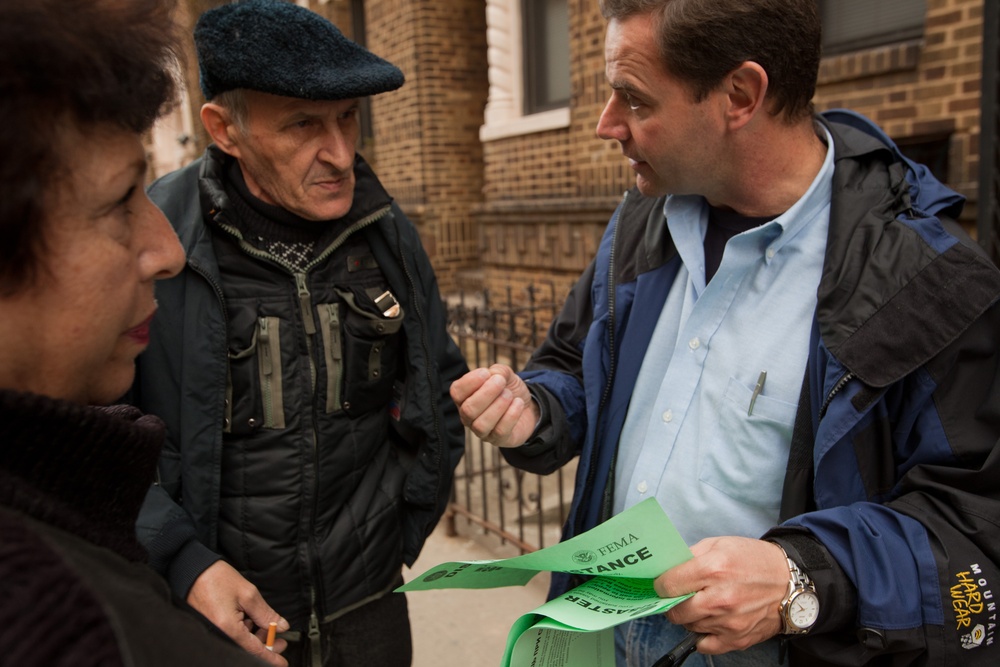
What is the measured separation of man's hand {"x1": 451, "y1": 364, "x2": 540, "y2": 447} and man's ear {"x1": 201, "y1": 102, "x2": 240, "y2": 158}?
90cm

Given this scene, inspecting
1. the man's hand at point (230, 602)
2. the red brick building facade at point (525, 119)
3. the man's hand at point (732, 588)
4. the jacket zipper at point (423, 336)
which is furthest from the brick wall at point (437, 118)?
the man's hand at point (732, 588)

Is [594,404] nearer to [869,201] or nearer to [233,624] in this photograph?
[869,201]

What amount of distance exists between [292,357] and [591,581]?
0.92m

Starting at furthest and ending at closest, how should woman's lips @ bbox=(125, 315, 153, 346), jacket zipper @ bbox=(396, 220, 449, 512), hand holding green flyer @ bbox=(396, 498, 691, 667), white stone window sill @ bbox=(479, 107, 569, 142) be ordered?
white stone window sill @ bbox=(479, 107, 569, 142), jacket zipper @ bbox=(396, 220, 449, 512), hand holding green flyer @ bbox=(396, 498, 691, 667), woman's lips @ bbox=(125, 315, 153, 346)

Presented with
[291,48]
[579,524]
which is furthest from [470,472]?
[291,48]

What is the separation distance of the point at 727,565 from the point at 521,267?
19.8 ft

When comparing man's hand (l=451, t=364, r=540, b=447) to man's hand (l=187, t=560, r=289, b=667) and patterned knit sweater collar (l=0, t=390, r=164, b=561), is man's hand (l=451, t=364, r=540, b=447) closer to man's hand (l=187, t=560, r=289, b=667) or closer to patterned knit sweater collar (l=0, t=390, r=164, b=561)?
man's hand (l=187, t=560, r=289, b=667)

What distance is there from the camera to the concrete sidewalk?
3168mm

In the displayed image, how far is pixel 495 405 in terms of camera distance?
154cm

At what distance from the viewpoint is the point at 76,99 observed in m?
0.75

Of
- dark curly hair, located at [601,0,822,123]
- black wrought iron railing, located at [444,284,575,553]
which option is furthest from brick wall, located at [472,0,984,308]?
dark curly hair, located at [601,0,822,123]

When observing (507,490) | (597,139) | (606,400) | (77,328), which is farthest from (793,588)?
(597,139)

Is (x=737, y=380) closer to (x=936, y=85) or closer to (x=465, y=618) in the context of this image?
(x=465, y=618)

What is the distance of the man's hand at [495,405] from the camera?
1.53 meters
